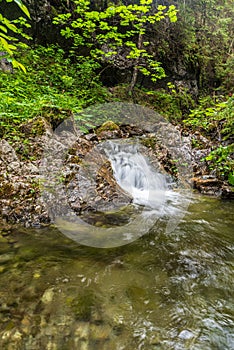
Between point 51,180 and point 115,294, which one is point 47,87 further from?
point 115,294

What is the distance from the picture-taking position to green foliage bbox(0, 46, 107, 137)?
4.99 metres

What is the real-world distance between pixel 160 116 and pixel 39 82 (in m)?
4.99

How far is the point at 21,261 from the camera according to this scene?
2461mm

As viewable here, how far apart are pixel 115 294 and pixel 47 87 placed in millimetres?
5925

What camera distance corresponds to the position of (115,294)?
2105mm

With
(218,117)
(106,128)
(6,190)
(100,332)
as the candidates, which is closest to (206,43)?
(218,117)

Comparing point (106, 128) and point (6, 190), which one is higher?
point (106, 128)

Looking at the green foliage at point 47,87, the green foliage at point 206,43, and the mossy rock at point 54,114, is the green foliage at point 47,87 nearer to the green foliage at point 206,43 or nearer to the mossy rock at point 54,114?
the mossy rock at point 54,114

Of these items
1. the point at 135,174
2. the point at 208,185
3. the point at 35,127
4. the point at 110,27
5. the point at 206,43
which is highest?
the point at 206,43

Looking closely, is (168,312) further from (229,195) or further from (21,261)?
(229,195)

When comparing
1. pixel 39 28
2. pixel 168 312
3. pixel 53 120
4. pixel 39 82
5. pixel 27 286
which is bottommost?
pixel 168 312

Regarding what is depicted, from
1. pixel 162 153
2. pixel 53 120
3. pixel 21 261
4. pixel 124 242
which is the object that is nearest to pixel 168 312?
pixel 124 242

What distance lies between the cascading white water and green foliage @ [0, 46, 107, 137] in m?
1.67

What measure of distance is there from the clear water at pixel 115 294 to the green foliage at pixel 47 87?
290 centimetres
